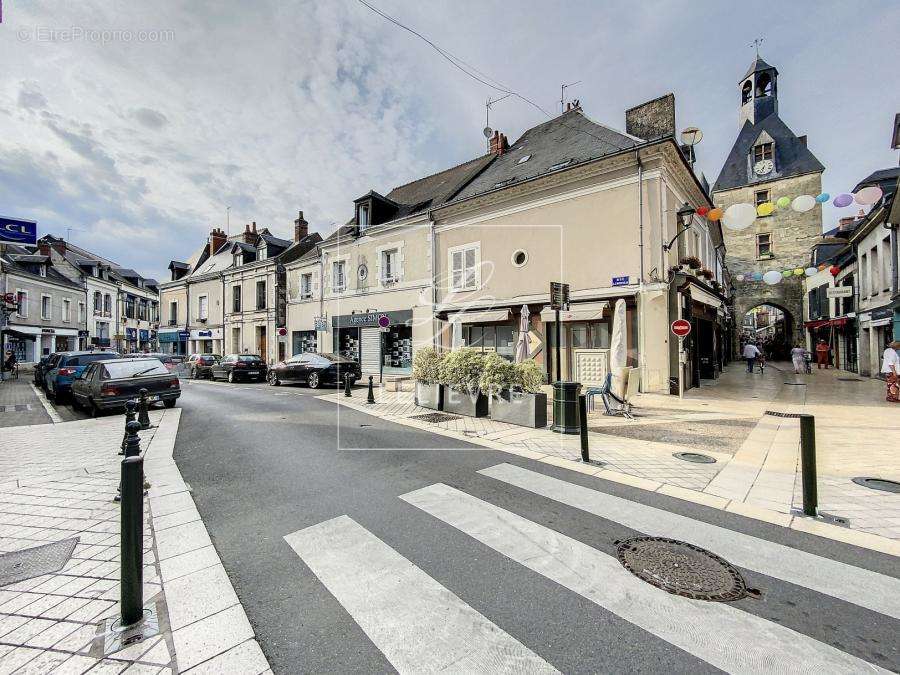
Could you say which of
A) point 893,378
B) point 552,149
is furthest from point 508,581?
Answer: point 552,149

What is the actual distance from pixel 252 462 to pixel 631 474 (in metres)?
4.91

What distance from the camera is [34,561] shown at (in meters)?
2.90

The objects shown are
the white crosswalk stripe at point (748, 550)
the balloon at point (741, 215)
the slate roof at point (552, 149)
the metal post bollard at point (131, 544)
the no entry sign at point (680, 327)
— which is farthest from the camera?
the slate roof at point (552, 149)

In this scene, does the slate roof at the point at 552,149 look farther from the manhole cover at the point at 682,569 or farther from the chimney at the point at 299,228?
the chimney at the point at 299,228

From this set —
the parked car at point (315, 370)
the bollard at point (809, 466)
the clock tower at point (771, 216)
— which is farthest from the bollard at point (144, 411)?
the clock tower at point (771, 216)

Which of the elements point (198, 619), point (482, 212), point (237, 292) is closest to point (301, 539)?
point (198, 619)

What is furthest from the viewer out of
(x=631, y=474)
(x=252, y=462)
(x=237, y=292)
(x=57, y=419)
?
(x=237, y=292)

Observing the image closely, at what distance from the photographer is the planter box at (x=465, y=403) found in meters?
8.48

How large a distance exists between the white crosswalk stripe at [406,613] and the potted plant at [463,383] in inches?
214

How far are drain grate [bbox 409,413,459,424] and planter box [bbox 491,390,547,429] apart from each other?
0.92 m

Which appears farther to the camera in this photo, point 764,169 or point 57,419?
point 764,169

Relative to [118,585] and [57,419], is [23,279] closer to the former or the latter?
[57,419]

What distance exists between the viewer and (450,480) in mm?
4574

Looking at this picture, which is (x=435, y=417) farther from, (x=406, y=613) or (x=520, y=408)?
(x=406, y=613)
